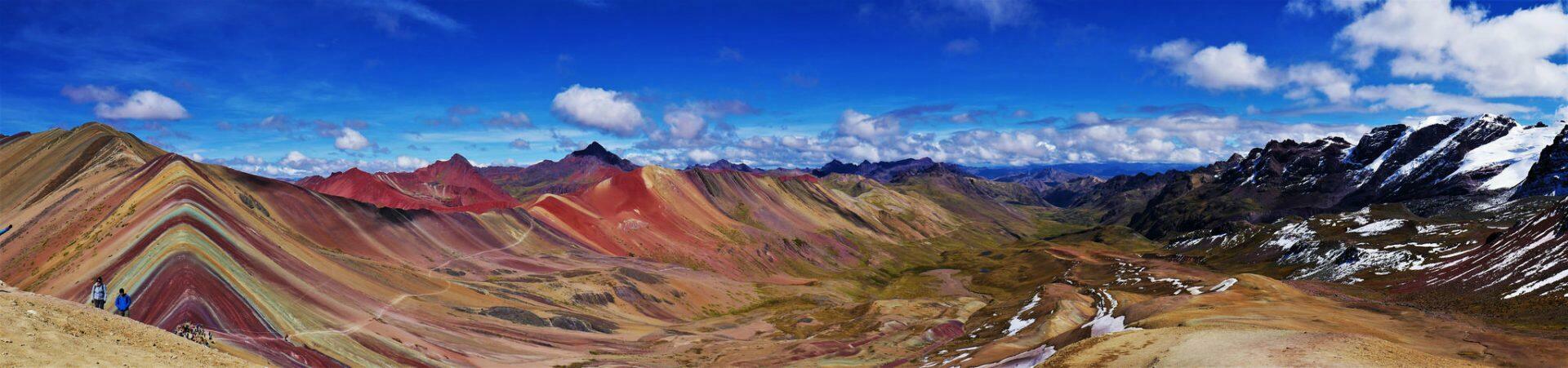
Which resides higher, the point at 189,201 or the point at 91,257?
the point at 189,201

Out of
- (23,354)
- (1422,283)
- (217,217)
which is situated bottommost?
(1422,283)

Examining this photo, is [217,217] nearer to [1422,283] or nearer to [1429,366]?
[1429,366]

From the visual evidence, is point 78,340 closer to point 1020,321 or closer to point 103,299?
point 103,299

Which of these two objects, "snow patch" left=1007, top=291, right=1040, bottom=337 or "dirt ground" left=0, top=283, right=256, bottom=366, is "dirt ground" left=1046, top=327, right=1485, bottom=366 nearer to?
"dirt ground" left=0, top=283, right=256, bottom=366

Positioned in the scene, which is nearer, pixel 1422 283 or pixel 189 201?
pixel 189 201

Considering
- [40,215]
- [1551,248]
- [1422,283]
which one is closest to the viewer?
[40,215]

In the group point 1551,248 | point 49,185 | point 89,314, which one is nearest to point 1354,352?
point 89,314

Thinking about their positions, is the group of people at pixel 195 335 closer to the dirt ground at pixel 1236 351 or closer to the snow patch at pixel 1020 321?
the dirt ground at pixel 1236 351

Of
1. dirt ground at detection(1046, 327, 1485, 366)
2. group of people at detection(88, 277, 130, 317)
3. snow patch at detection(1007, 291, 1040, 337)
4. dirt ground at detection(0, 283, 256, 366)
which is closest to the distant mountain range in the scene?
dirt ground at detection(1046, 327, 1485, 366)
